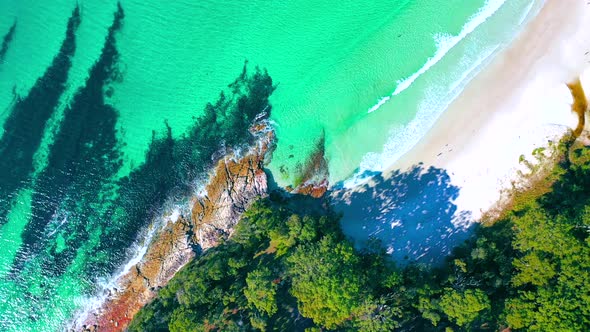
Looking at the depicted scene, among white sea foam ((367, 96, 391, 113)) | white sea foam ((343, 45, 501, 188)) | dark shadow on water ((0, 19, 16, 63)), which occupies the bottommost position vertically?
white sea foam ((343, 45, 501, 188))

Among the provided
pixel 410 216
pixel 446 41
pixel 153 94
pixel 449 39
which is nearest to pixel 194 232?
pixel 153 94

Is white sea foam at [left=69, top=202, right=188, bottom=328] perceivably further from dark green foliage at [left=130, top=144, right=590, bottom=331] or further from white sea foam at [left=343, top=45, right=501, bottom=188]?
white sea foam at [left=343, top=45, right=501, bottom=188]

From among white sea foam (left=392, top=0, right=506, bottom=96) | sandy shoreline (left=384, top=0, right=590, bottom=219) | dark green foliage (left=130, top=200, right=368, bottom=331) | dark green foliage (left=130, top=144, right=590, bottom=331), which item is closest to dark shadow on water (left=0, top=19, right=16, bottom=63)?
dark green foliage (left=130, top=200, right=368, bottom=331)

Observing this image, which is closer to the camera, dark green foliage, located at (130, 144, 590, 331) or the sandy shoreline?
dark green foliage, located at (130, 144, 590, 331)

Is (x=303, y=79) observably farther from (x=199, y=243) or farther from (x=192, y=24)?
(x=199, y=243)

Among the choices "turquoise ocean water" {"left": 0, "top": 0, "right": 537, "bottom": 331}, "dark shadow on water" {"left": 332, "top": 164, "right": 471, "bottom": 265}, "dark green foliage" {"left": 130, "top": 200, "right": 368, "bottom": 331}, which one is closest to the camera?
"dark green foliage" {"left": 130, "top": 200, "right": 368, "bottom": 331}

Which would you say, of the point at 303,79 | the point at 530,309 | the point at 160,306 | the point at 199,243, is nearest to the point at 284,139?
the point at 303,79

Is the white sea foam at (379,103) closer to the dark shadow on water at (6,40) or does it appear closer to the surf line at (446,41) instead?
the surf line at (446,41)

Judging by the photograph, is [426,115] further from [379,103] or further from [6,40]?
[6,40]

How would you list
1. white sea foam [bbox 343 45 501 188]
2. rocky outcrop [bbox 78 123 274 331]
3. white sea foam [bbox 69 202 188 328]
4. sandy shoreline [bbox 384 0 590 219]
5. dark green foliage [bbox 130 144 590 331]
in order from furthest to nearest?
white sea foam [bbox 69 202 188 328], rocky outcrop [bbox 78 123 274 331], white sea foam [bbox 343 45 501 188], sandy shoreline [bbox 384 0 590 219], dark green foliage [bbox 130 144 590 331]
